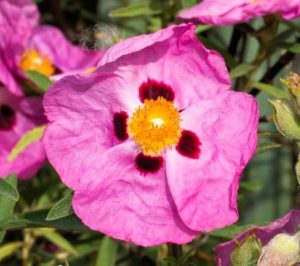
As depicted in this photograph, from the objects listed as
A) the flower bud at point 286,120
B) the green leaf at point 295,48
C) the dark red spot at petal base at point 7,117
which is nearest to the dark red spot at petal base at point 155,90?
the flower bud at point 286,120

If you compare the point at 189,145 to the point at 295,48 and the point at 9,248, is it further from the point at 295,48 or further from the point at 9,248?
the point at 9,248

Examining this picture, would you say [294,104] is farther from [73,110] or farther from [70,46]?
[70,46]

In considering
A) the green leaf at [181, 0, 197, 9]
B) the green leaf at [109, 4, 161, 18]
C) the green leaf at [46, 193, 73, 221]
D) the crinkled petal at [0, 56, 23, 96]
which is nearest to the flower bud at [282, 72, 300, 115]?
the green leaf at [46, 193, 73, 221]

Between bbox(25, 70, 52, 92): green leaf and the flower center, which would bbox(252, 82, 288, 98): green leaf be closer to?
bbox(25, 70, 52, 92): green leaf

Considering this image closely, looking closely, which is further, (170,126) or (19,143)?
(19,143)

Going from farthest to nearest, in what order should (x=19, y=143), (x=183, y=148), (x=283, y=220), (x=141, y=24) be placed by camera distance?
(x=141, y=24), (x=19, y=143), (x=183, y=148), (x=283, y=220)

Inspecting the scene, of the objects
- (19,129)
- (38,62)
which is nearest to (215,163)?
(19,129)

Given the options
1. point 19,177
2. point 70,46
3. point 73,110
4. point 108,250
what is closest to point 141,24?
point 70,46
